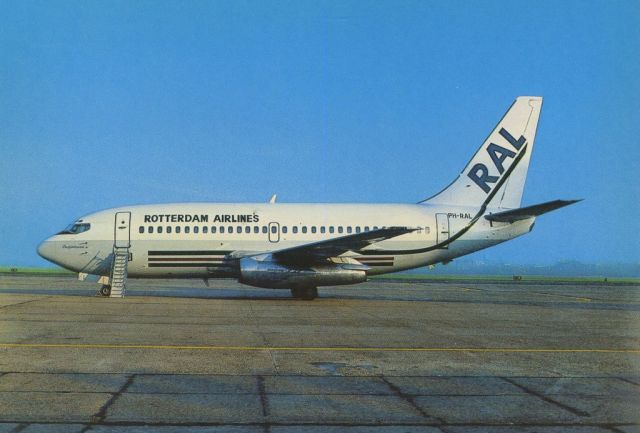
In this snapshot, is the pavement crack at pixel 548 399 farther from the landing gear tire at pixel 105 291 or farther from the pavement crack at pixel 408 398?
the landing gear tire at pixel 105 291

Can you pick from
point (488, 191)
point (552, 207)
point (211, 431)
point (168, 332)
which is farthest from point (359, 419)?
point (488, 191)

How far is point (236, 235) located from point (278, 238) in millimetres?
1516

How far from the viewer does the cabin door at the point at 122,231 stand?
2223 cm

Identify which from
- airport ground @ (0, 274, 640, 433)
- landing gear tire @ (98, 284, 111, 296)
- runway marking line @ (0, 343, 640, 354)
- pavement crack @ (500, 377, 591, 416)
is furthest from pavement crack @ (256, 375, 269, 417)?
landing gear tire @ (98, 284, 111, 296)

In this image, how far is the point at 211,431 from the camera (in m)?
5.25

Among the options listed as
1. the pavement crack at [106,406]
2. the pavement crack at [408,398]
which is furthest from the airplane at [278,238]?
the pavement crack at [106,406]

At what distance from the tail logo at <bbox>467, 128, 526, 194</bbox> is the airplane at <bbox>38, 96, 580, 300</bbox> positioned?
45cm

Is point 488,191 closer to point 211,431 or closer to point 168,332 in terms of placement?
point 168,332

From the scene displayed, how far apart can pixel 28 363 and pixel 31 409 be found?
267cm

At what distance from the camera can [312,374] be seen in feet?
26.0

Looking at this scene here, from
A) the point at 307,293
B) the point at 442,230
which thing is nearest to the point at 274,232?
the point at 307,293

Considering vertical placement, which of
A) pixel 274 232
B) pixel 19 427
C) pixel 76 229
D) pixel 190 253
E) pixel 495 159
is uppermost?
pixel 495 159

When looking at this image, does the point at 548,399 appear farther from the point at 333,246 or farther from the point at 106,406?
the point at 333,246

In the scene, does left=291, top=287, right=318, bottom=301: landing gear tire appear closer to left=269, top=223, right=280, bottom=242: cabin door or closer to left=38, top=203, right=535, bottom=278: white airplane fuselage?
left=38, top=203, right=535, bottom=278: white airplane fuselage
